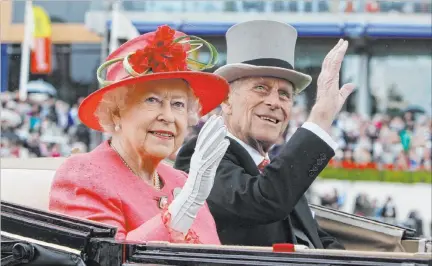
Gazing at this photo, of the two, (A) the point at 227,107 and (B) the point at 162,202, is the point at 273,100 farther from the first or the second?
(B) the point at 162,202

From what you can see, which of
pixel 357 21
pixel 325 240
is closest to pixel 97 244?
pixel 325 240

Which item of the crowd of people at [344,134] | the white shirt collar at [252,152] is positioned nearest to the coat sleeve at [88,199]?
the white shirt collar at [252,152]

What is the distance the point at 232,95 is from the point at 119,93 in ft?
2.10

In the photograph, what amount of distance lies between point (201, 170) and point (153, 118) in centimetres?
35

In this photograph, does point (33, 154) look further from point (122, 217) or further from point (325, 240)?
point (122, 217)

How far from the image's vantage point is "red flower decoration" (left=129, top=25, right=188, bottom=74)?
2260mm

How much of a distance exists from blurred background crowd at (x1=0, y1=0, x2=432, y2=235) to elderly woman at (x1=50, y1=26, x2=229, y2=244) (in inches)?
10.2

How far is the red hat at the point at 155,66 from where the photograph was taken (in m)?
2.25

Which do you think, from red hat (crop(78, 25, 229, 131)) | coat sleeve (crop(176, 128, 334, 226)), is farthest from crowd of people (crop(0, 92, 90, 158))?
red hat (crop(78, 25, 229, 131))

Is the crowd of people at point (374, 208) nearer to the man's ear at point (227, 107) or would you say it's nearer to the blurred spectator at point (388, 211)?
the blurred spectator at point (388, 211)

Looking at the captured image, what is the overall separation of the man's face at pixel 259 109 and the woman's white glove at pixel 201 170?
80cm

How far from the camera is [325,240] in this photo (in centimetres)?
305

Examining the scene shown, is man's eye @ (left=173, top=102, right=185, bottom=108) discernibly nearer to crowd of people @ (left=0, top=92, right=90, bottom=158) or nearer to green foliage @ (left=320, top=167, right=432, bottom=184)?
crowd of people @ (left=0, top=92, right=90, bottom=158)

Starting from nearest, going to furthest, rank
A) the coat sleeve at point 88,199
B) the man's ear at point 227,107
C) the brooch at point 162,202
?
the coat sleeve at point 88,199
the brooch at point 162,202
the man's ear at point 227,107
